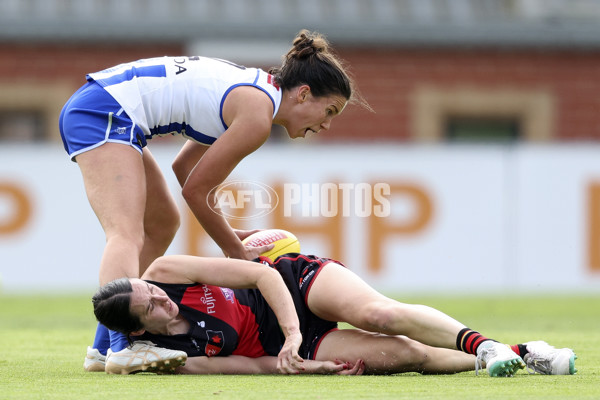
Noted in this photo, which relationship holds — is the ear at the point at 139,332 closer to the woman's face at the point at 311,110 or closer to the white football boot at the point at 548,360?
the woman's face at the point at 311,110

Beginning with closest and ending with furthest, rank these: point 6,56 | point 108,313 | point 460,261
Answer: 1. point 108,313
2. point 460,261
3. point 6,56

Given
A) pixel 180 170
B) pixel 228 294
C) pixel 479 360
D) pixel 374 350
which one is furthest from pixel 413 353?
pixel 180 170

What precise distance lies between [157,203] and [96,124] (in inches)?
33.1

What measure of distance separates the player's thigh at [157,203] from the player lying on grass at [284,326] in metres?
1.01

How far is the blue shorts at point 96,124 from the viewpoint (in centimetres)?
643

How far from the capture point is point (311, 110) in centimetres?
668

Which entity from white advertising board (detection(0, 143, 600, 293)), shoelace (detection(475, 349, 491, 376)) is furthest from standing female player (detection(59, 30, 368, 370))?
white advertising board (detection(0, 143, 600, 293))

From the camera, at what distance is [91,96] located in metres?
6.55

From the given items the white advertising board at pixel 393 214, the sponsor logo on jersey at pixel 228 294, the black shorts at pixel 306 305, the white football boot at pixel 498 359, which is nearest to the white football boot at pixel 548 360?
the white football boot at pixel 498 359

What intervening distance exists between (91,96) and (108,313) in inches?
52.4

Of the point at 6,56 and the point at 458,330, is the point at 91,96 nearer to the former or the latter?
the point at 458,330

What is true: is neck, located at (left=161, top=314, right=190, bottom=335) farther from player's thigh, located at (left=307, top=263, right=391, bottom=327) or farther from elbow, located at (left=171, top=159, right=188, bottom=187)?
elbow, located at (left=171, top=159, right=188, bottom=187)

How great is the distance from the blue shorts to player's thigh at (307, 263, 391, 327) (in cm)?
121

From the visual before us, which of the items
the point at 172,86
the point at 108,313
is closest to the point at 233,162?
the point at 172,86
